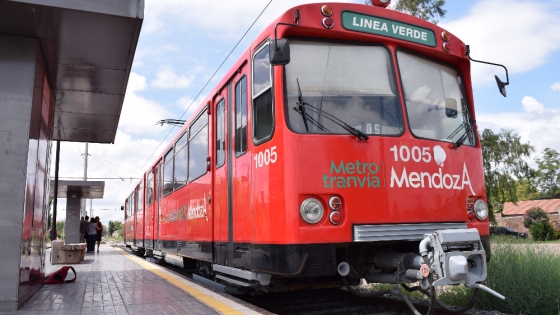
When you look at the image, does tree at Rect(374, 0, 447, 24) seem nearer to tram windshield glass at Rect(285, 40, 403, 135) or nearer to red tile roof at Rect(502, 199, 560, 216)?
tram windshield glass at Rect(285, 40, 403, 135)

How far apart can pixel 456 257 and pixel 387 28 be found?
2603mm

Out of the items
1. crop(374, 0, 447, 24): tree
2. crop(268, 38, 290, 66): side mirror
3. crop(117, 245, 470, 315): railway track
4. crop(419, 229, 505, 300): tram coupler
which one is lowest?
crop(117, 245, 470, 315): railway track

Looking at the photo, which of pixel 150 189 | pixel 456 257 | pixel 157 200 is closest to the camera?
pixel 456 257

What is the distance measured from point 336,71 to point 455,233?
201 centimetres

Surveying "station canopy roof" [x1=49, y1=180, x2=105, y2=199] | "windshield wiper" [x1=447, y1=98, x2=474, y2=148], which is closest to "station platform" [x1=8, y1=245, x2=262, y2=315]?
"windshield wiper" [x1=447, y1=98, x2=474, y2=148]

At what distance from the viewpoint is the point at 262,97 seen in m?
5.44

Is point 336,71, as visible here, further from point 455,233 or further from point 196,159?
point 196,159

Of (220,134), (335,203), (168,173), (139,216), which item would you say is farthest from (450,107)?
(139,216)

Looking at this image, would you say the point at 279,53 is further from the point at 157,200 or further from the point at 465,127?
the point at 157,200

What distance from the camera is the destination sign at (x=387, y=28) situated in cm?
537

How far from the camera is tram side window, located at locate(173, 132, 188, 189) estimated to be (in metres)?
9.44

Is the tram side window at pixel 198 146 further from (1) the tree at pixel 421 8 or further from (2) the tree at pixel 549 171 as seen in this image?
(2) the tree at pixel 549 171

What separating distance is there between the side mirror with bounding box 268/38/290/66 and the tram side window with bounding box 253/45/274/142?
577 millimetres

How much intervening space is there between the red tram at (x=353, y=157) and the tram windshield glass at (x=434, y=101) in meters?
0.02
